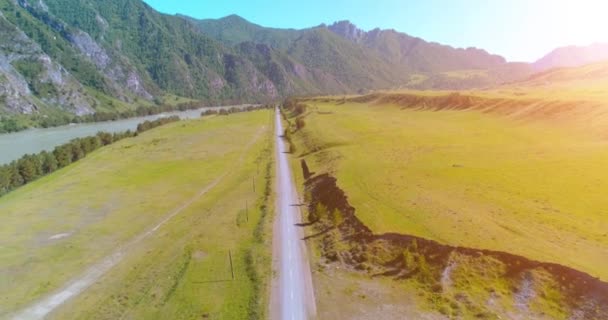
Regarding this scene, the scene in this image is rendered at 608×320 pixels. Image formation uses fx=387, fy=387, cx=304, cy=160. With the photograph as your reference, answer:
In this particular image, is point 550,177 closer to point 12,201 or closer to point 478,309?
point 478,309

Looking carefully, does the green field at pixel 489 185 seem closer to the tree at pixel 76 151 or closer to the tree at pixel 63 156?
the tree at pixel 63 156

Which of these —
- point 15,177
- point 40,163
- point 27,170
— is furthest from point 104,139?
point 15,177

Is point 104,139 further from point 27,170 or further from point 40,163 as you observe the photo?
point 27,170

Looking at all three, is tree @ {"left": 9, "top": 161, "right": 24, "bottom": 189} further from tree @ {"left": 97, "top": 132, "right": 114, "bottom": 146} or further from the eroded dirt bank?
the eroded dirt bank

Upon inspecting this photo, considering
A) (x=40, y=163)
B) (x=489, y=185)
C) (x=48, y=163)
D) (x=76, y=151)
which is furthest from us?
(x=76, y=151)

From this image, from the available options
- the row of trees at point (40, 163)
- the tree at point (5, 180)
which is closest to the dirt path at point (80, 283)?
the tree at point (5, 180)

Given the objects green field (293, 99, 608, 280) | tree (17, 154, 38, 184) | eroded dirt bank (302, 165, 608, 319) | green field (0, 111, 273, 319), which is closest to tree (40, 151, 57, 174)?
green field (0, 111, 273, 319)
